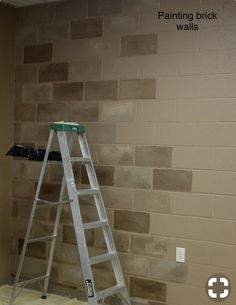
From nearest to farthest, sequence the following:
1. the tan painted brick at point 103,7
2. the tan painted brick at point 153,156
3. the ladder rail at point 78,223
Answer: the ladder rail at point 78,223
the tan painted brick at point 153,156
the tan painted brick at point 103,7

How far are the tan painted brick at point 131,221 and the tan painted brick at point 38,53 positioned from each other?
1665 mm

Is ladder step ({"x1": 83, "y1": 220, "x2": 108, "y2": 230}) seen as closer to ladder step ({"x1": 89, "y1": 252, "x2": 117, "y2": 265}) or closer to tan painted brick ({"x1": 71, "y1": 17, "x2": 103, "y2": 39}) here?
ladder step ({"x1": 89, "y1": 252, "x2": 117, "y2": 265})

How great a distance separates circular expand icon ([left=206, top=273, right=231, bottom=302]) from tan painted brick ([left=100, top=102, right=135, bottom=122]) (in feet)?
4.97

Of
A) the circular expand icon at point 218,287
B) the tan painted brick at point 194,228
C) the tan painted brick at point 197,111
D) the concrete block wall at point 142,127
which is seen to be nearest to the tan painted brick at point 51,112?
the concrete block wall at point 142,127

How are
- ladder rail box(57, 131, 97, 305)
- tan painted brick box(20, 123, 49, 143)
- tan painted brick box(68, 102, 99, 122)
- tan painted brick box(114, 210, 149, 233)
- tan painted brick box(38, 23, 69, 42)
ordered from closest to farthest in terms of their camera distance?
1. ladder rail box(57, 131, 97, 305)
2. tan painted brick box(114, 210, 149, 233)
3. tan painted brick box(68, 102, 99, 122)
4. tan painted brick box(38, 23, 69, 42)
5. tan painted brick box(20, 123, 49, 143)

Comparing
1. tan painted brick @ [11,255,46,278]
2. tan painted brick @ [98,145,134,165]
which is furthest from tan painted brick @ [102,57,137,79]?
tan painted brick @ [11,255,46,278]

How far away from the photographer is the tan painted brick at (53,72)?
4223 mm

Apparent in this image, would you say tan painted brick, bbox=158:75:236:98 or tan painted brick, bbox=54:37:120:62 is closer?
tan painted brick, bbox=158:75:236:98

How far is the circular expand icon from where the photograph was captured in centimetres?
350

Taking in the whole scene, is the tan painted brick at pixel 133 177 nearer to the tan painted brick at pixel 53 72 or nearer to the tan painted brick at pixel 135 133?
the tan painted brick at pixel 135 133

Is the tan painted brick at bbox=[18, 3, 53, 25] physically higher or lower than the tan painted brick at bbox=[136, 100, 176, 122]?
higher

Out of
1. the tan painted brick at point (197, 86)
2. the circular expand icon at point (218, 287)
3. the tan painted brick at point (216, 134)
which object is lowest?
the circular expand icon at point (218, 287)

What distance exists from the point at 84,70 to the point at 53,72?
346 millimetres

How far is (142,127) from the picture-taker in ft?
12.6
